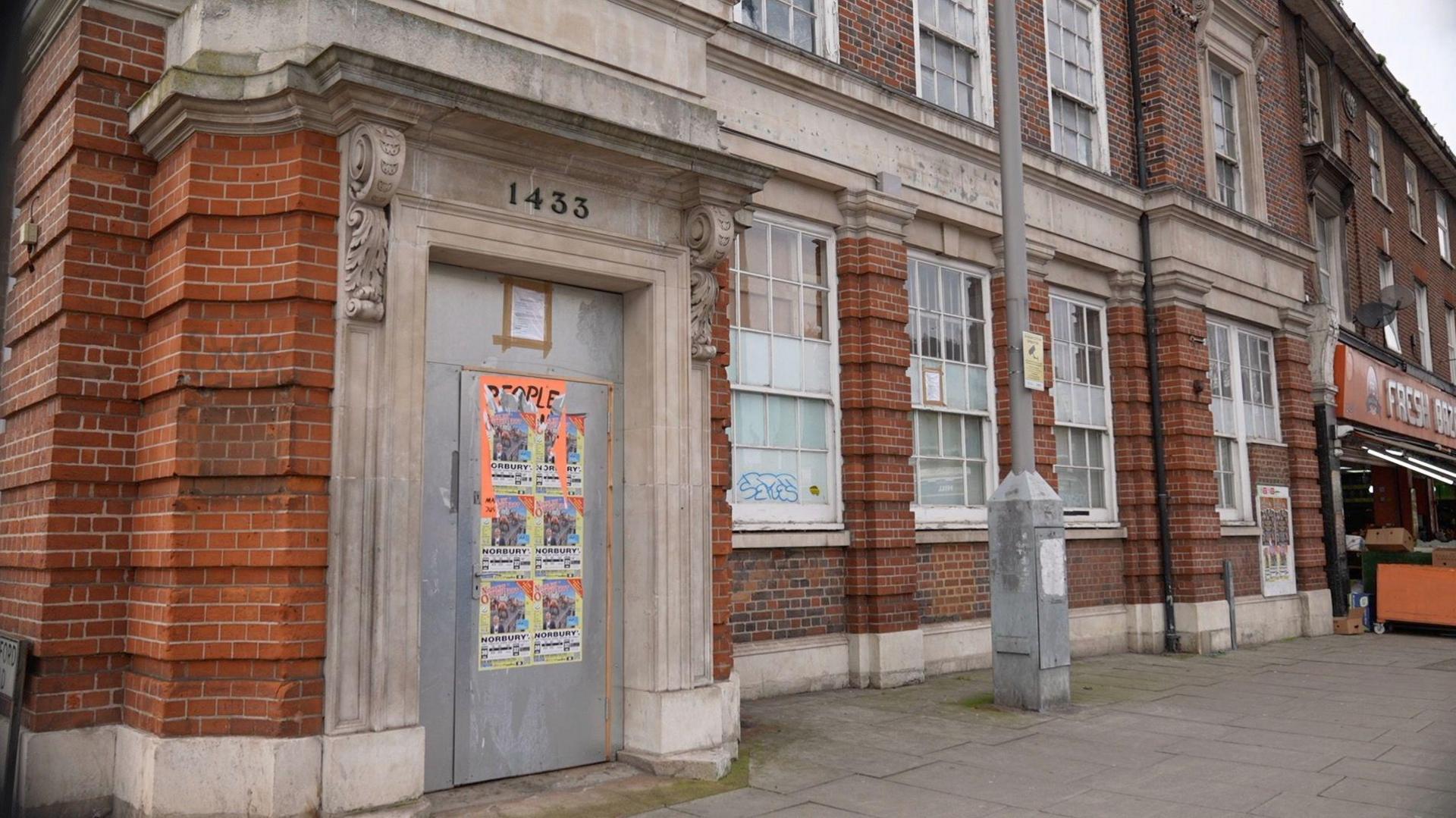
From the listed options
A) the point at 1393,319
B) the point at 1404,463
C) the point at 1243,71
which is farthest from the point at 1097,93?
the point at 1393,319

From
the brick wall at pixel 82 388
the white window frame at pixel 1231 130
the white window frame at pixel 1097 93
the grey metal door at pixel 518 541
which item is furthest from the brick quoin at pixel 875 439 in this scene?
the white window frame at pixel 1231 130

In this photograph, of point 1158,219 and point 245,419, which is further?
point 1158,219

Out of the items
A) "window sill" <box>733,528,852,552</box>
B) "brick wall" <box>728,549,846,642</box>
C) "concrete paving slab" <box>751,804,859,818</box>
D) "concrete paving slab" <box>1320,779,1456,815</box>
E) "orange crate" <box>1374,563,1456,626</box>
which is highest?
"window sill" <box>733,528,852,552</box>

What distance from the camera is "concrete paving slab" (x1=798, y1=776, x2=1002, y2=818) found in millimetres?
5742

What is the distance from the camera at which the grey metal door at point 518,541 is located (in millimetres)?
6008

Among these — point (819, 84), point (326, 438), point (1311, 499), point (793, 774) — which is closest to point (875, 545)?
point (793, 774)

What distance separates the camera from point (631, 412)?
22.8ft

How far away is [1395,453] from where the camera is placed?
728 inches

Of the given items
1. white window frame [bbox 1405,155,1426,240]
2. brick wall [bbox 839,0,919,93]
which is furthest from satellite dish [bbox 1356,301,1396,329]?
brick wall [bbox 839,0,919,93]

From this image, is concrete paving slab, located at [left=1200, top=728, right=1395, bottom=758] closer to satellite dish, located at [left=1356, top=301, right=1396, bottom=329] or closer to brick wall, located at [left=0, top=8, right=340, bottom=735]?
brick wall, located at [left=0, top=8, right=340, bottom=735]

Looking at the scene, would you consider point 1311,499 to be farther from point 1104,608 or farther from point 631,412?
point 631,412

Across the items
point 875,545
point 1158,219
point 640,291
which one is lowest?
point 875,545

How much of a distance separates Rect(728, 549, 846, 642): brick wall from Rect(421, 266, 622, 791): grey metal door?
2243 mm

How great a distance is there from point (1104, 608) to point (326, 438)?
1006 cm
